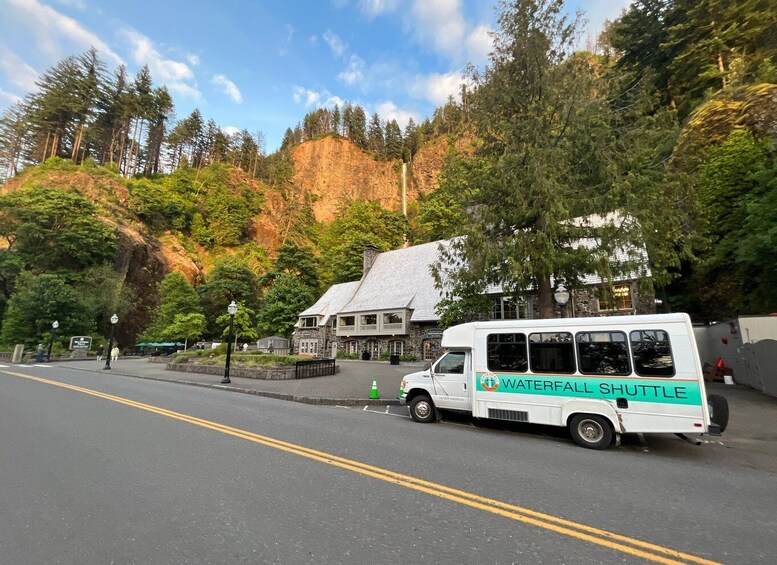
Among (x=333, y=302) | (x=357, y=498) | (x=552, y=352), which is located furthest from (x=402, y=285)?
(x=357, y=498)

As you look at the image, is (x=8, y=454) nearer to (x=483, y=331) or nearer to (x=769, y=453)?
(x=483, y=331)

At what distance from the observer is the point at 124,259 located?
46531 mm

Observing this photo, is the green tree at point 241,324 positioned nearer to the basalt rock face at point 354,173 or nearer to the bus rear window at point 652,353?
the basalt rock face at point 354,173

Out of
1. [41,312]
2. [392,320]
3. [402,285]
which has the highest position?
[402,285]

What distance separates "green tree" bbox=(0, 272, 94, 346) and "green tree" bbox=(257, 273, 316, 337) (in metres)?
18.4

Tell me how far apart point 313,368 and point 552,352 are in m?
13.9

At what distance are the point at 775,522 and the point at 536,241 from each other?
26.8 ft

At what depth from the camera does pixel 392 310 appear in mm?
32781

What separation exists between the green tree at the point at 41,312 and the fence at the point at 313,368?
106 feet

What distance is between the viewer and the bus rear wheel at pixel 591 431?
7133mm

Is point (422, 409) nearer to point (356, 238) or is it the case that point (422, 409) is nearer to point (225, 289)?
point (356, 238)

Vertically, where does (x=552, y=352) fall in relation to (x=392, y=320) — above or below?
below

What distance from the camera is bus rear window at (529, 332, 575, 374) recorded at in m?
7.75

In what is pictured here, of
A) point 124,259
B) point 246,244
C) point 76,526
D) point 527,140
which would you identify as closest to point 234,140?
point 246,244
